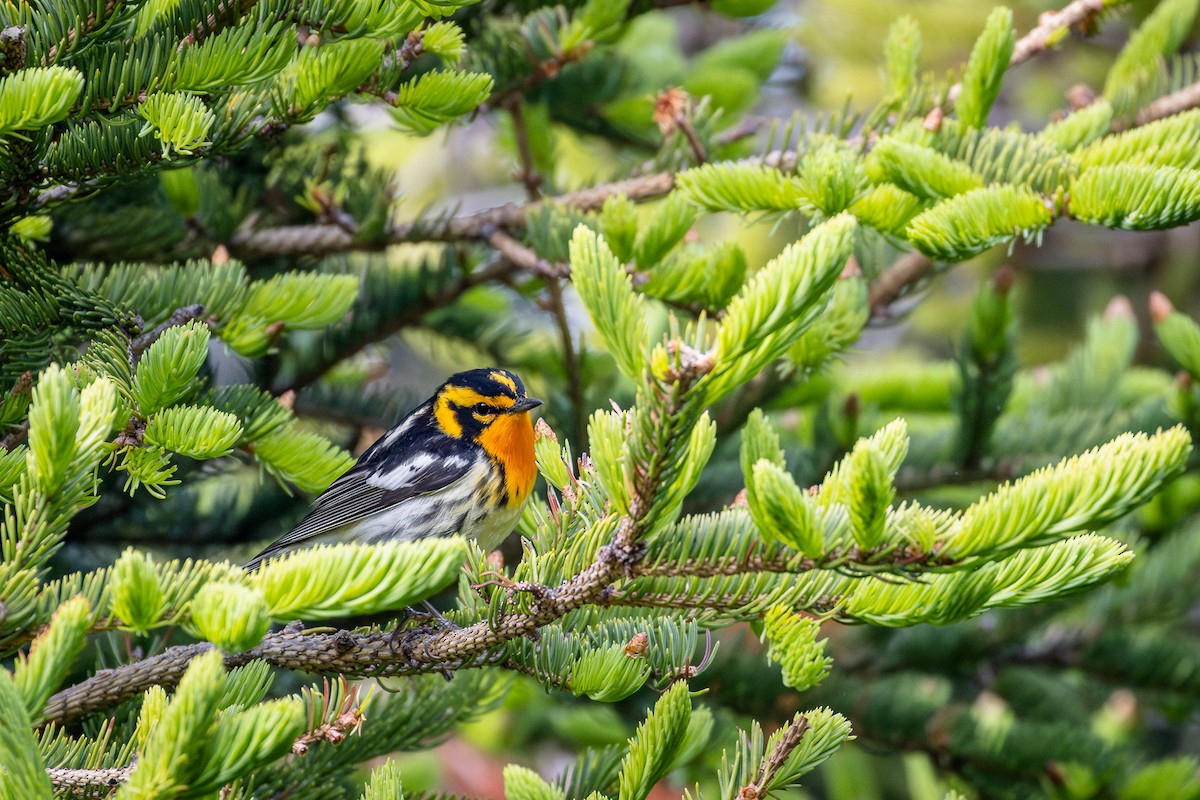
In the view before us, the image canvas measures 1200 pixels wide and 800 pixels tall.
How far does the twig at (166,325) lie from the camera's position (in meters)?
1.84

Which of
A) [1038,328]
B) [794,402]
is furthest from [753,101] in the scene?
[1038,328]

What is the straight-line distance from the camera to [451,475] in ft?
10.9

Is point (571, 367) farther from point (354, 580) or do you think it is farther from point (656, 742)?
point (354, 580)

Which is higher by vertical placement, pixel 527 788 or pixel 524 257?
pixel 524 257

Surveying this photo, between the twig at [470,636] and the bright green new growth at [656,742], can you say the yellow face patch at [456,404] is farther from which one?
the bright green new growth at [656,742]

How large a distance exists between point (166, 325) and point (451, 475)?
58.8 inches

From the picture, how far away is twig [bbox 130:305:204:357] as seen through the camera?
1845 millimetres

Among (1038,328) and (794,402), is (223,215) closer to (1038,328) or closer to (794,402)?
(794,402)

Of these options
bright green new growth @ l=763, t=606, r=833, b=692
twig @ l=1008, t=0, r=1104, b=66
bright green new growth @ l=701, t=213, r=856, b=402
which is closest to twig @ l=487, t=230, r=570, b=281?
twig @ l=1008, t=0, r=1104, b=66

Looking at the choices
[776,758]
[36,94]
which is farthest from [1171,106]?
[36,94]

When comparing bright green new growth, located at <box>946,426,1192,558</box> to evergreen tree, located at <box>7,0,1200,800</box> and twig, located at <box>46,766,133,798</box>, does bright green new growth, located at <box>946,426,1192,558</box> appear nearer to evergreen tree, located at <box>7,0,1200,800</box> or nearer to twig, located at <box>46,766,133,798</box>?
evergreen tree, located at <box>7,0,1200,800</box>

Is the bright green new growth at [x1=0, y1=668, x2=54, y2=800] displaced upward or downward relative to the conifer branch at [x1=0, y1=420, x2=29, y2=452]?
upward

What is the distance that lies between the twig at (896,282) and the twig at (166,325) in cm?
180

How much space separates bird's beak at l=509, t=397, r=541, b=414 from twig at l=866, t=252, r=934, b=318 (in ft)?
3.20
